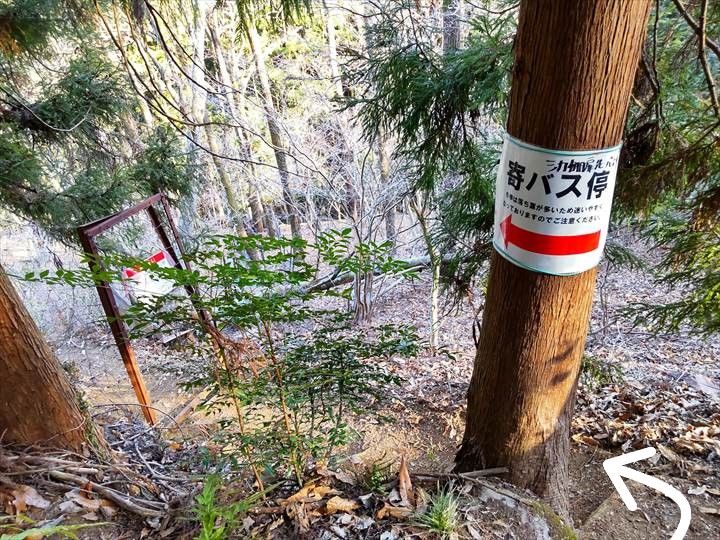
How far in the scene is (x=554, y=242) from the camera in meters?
1.21

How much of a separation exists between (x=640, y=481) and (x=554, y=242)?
155 centimetres

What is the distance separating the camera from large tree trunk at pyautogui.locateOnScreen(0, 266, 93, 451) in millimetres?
1727

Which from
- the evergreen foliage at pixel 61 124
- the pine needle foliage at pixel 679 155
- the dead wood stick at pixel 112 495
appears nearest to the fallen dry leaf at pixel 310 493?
the dead wood stick at pixel 112 495

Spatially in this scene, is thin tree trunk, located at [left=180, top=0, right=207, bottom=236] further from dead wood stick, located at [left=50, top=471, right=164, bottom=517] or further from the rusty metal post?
dead wood stick, located at [left=50, top=471, right=164, bottom=517]

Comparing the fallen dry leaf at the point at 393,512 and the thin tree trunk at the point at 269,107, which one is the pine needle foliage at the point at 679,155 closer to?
the fallen dry leaf at the point at 393,512

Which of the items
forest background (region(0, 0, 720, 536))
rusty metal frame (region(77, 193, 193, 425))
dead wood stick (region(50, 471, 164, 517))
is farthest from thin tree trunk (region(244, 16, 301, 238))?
dead wood stick (region(50, 471, 164, 517))

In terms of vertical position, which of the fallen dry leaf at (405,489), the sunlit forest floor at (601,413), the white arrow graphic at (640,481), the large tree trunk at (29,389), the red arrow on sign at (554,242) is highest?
the red arrow on sign at (554,242)

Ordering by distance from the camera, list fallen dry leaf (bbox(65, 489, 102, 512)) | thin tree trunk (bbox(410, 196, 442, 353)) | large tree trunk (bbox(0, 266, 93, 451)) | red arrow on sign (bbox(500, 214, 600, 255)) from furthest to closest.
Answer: thin tree trunk (bbox(410, 196, 442, 353)) → large tree trunk (bbox(0, 266, 93, 451)) → fallen dry leaf (bbox(65, 489, 102, 512)) → red arrow on sign (bbox(500, 214, 600, 255))

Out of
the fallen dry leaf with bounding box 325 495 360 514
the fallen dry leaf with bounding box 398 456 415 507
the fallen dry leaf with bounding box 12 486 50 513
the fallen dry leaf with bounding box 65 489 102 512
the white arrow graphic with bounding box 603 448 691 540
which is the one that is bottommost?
the white arrow graphic with bounding box 603 448 691 540

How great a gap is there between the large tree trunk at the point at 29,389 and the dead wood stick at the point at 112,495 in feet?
0.70

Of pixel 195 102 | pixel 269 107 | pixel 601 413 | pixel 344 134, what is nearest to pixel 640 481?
pixel 601 413

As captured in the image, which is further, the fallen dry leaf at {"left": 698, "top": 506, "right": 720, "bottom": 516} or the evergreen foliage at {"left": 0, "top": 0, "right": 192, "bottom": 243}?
the evergreen foliage at {"left": 0, "top": 0, "right": 192, "bottom": 243}

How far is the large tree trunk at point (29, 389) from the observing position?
5.66 feet

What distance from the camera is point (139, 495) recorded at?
1.82 m
